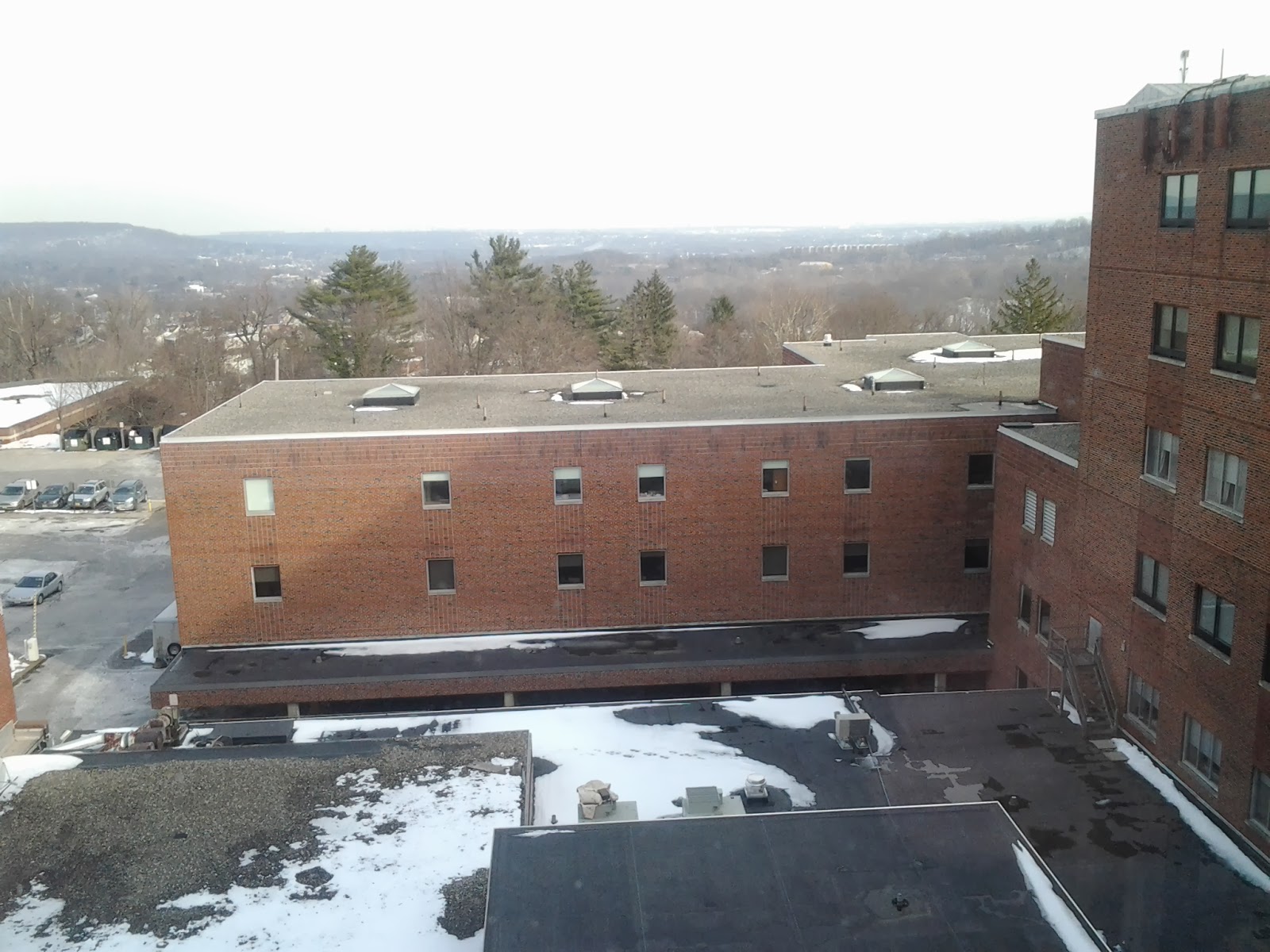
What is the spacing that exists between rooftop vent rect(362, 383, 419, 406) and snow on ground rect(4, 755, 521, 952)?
16.9m

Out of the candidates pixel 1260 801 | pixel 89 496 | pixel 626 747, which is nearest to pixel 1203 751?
pixel 1260 801

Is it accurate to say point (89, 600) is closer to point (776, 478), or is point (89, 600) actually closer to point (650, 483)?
point (650, 483)

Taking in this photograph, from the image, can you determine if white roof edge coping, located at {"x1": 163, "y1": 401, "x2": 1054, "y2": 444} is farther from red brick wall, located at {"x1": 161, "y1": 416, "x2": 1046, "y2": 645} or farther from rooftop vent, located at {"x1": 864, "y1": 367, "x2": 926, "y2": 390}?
rooftop vent, located at {"x1": 864, "y1": 367, "x2": 926, "y2": 390}

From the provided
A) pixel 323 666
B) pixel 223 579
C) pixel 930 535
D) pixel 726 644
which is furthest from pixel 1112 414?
pixel 223 579

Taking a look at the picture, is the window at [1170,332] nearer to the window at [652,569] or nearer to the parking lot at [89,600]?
the window at [652,569]

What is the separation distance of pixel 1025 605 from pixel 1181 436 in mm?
8258

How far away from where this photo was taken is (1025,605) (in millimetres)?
27109

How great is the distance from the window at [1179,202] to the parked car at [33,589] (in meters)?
38.3

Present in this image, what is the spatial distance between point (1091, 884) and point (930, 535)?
46.3 feet

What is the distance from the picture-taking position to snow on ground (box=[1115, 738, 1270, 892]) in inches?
687

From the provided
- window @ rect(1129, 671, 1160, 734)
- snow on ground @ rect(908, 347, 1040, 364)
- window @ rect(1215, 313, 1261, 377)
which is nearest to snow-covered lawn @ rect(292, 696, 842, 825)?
window @ rect(1129, 671, 1160, 734)

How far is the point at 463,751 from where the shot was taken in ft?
67.3

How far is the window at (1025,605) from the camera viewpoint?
26.9 metres

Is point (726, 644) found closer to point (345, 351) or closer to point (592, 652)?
point (592, 652)
